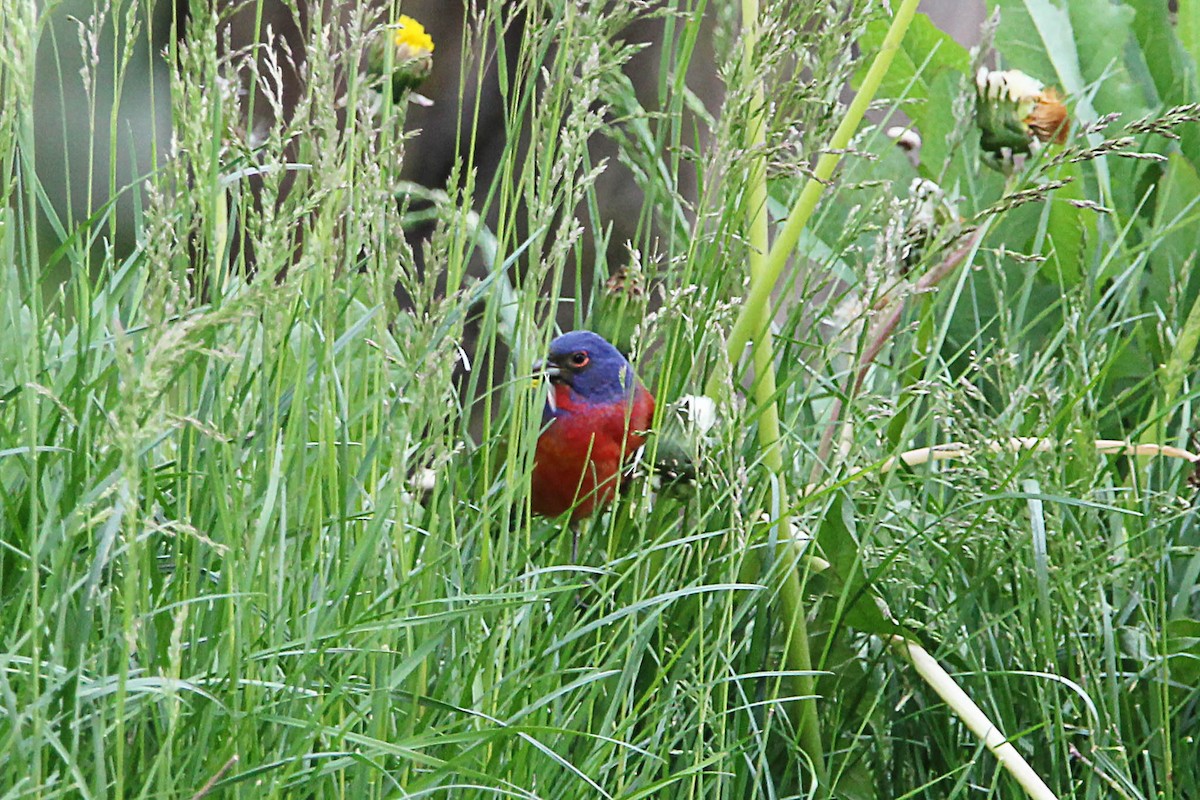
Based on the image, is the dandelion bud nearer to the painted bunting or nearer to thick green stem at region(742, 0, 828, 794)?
thick green stem at region(742, 0, 828, 794)

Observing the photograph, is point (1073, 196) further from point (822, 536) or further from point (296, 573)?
point (296, 573)

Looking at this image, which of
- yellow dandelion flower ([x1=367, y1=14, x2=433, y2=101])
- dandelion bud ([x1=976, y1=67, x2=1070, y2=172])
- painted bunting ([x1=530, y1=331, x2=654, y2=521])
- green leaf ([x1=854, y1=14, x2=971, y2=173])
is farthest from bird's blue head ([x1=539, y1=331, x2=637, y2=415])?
green leaf ([x1=854, y1=14, x2=971, y2=173])

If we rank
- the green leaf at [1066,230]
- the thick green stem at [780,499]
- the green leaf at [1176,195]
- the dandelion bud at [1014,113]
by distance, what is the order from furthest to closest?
the green leaf at [1066,230], the green leaf at [1176,195], the dandelion bud at [1014,113], the thick green stem at [780,499]

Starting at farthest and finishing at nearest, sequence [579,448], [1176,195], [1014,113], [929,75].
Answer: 1. [929,75]
2. [1176,195]
3. [1014,113]
4. [579,448]

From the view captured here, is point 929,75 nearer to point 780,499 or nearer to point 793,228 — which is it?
point 793,228

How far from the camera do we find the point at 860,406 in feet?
3.74

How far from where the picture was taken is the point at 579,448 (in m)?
1.38

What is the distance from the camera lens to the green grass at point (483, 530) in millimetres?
837

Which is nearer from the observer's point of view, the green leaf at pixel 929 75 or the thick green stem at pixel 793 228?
the thick green stem at pixel 793 228

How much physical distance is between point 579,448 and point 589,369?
10cm

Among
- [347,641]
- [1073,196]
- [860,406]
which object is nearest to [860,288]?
[860,406]

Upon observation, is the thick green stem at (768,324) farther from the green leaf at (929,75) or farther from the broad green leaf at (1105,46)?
the broad green leaf at (1105,46)

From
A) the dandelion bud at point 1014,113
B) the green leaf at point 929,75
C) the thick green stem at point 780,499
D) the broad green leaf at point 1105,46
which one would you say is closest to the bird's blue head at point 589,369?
the thick green stem at point 780,499

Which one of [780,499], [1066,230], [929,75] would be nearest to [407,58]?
[780,499]
